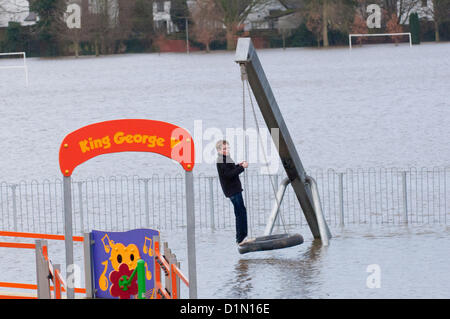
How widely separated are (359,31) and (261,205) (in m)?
113

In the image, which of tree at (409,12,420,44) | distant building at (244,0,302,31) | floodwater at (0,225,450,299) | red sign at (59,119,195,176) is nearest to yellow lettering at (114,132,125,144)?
red sign at (59,119,195,176)

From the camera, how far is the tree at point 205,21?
438ft

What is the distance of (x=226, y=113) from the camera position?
233ft

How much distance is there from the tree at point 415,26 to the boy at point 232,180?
4411 inches

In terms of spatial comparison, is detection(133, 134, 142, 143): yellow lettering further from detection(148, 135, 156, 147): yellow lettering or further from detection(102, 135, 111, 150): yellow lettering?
detection(102, 135, 111, 150): yellow lettering

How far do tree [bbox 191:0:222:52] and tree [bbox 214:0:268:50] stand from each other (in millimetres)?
1042

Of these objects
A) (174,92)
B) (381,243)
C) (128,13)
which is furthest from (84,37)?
(381,243)

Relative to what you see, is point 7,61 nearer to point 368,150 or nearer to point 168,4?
point 168,4

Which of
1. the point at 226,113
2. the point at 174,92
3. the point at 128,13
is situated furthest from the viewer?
the point at 128,13

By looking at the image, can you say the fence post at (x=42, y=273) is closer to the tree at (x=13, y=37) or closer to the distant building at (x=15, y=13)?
the tree at (x=13, y=37)

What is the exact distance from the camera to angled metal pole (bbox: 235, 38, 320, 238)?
15438 mm

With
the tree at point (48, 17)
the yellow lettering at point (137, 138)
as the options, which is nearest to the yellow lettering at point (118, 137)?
the yellow lettering at point (137, 138)

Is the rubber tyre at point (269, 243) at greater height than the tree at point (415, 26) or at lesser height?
lesser

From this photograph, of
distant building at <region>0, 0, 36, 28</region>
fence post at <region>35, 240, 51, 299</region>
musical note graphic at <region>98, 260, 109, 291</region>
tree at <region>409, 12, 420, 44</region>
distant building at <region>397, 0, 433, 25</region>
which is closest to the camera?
fence post at <region>35, 240, 51, 299</region>
